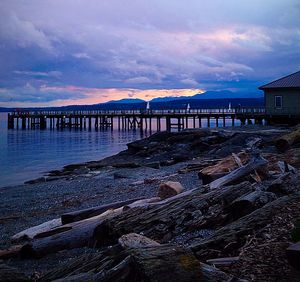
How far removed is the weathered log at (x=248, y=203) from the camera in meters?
6.46

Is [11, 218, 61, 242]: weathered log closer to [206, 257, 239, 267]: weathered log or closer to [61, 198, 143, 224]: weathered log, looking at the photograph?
[61, 198, 143, 224]: weathered log

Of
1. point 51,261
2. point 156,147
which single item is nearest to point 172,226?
point 51,261

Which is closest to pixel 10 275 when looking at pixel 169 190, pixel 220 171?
pixel 169 190

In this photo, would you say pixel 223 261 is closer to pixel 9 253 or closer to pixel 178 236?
pixel 178 236

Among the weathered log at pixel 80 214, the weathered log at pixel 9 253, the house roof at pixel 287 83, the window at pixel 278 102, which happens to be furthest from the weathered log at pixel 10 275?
the window at pixel 278 102

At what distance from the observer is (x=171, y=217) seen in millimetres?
6910

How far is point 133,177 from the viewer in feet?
68.2

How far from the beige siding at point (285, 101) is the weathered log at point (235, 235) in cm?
3663

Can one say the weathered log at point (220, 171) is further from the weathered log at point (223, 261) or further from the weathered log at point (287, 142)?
the weathered log at point (223, 261)

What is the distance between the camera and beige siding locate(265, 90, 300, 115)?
40406 mm

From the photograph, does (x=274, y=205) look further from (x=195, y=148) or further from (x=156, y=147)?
(x=156, y=147)

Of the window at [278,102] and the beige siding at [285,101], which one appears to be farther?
the window at [278,102]

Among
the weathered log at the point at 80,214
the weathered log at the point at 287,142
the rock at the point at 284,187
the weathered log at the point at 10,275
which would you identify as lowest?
the weathered log at the point at 80,214

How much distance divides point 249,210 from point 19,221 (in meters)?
8.10
